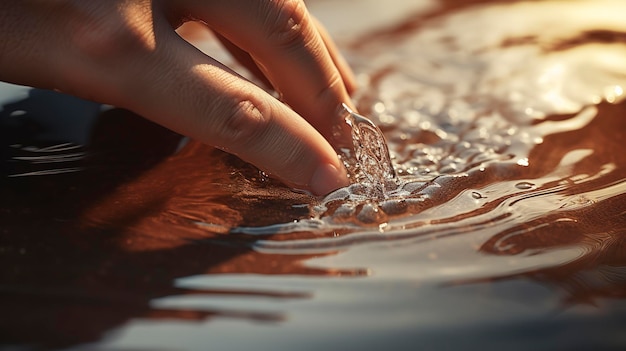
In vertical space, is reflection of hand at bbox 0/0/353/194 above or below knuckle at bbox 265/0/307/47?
below

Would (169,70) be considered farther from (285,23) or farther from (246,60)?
(246,60)

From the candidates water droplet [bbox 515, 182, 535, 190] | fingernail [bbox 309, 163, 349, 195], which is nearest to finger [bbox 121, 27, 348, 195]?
fingernail [bbox 309, 163, 349, 195]

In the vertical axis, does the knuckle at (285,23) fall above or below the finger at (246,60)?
below

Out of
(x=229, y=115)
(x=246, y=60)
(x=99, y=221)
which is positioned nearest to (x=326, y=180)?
(x=229, y=115)

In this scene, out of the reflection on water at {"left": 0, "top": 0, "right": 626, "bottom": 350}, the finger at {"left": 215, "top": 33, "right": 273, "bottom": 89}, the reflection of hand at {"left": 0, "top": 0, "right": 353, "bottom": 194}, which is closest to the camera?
the reflection on water at {"left": 0, "top": 0, "right": 626, "bottom": 350}

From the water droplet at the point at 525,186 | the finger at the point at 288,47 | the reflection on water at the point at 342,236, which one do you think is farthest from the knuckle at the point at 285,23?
the water droplet at the point at 525,186

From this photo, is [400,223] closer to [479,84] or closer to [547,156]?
[547,156]

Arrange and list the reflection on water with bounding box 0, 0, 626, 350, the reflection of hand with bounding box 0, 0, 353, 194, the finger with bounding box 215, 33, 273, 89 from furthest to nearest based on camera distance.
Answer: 1. the finger with bounding box 215, 33, 273, 89
2. the reflection of hand with bounding box 0, 0, 353, 194
3. the reflection on water with bounding box 0, 0, 626, 350

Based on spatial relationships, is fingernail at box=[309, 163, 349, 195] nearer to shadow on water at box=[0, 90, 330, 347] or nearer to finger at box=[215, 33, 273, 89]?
shadow on water at box=[0, 90, 330, 347]

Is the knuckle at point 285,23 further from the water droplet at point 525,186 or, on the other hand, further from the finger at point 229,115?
the water droplet at point 525,186
